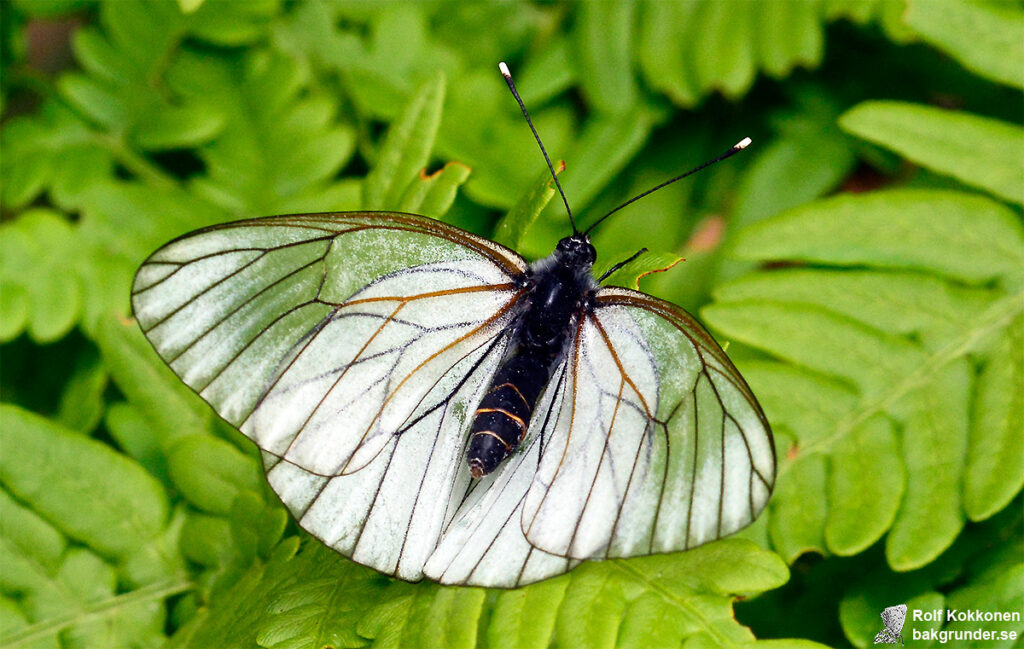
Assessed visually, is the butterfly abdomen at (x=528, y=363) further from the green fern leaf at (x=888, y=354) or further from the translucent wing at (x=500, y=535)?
Result: the green fern leaf at (x=888, y=354)

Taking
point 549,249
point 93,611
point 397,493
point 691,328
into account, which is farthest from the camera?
point 549,249

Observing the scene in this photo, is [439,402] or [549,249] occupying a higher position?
[549,249]

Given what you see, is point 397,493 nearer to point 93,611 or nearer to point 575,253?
point 575,253

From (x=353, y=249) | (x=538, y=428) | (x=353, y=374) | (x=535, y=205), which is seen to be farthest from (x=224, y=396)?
(x=535, y=205)

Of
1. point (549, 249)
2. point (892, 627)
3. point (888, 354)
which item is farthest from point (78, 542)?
point (888, 354)

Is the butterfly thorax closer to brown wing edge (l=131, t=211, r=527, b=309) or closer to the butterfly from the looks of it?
the butterfly

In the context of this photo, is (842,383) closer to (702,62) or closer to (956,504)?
(956,504)

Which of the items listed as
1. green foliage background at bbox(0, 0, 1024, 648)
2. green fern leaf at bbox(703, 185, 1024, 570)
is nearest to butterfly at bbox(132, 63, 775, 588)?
green foliage background at bbox(0, 0, 1024, 648)
